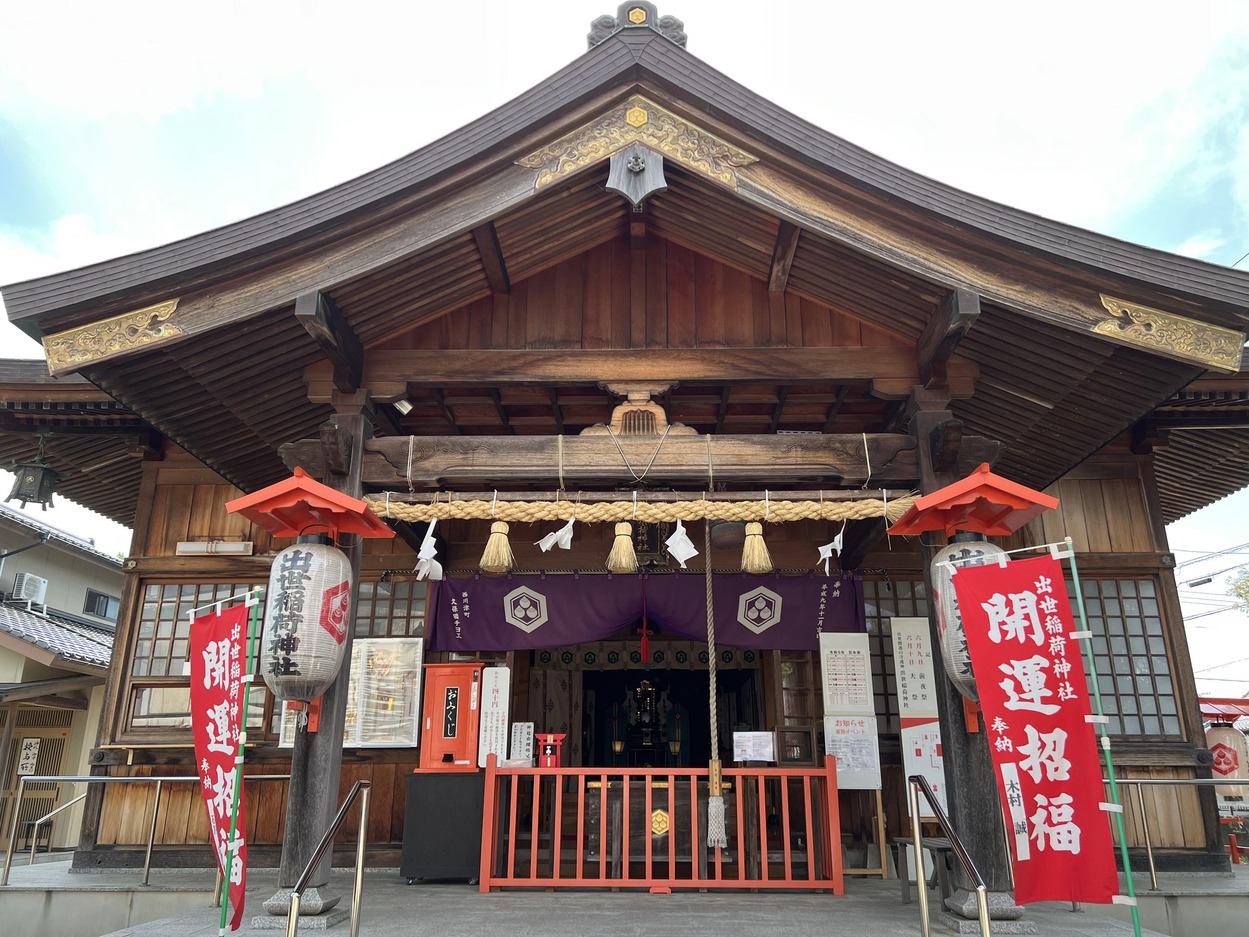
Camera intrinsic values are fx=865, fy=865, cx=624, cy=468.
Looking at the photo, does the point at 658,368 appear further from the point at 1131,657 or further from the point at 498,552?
the point at 1131,657

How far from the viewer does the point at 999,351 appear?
6844 millimetres

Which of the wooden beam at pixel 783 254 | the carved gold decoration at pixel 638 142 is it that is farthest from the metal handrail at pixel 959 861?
the carved gold decoration at pixel 638 142

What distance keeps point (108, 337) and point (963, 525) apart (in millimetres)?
6251

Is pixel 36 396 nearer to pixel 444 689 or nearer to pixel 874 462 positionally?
pixel 444 689

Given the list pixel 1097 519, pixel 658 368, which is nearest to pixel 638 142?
pixel 658 368

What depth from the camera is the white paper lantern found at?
5965 millimetres

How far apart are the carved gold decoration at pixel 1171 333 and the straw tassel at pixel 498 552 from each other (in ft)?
15.2

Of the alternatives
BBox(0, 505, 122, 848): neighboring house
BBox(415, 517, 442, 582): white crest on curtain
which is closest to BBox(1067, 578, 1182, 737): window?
BBox(415, 517, 442, 582): white crest on curtain

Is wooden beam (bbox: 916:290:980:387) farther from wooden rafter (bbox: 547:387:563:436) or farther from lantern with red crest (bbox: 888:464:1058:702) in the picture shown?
wooden rafter (bbox: 547:387:563:436)

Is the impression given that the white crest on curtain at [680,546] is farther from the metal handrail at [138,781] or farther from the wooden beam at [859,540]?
the metal handrail at [138,781]

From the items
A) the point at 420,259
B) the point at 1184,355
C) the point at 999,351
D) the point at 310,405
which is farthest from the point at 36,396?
the point at 1184,355

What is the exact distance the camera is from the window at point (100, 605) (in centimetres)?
1902

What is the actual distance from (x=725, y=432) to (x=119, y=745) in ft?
23.3

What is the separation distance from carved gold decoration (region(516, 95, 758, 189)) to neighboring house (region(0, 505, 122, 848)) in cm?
1080
